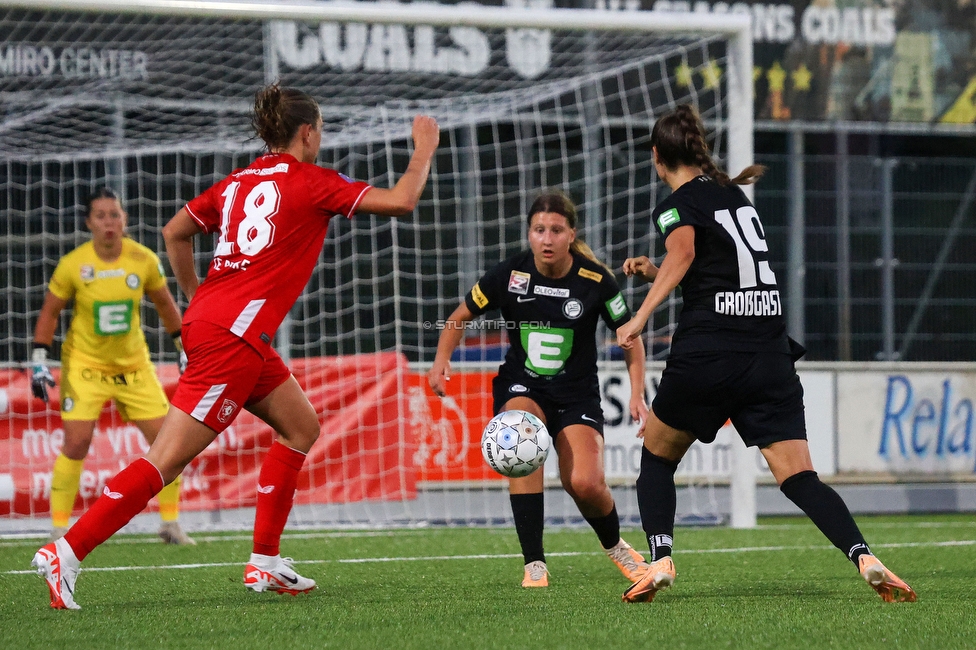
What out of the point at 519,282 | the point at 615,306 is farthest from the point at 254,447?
the point at 615,306

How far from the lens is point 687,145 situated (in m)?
4.82

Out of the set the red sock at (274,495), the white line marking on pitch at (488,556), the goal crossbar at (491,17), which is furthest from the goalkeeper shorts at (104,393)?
→ the red sock at (274,495)

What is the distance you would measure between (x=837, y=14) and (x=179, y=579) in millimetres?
11914

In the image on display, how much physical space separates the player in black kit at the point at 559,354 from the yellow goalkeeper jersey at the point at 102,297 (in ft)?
8.71

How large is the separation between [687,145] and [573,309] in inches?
50.5

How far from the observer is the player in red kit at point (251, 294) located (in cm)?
455

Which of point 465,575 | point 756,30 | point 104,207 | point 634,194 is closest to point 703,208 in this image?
point 465,575

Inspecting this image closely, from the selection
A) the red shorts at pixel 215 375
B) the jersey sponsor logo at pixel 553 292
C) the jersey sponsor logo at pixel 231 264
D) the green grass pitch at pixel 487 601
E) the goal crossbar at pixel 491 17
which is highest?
the goal crossbar at pixel 491 17

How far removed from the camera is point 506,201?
11484 millimetres

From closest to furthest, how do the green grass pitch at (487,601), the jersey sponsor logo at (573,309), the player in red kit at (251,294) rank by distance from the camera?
the green grass pitch at (487,601) < the player in red kit at (251,294) < the jersey sponsor logo at (573,309)

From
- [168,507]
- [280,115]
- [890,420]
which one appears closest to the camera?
[280,115]

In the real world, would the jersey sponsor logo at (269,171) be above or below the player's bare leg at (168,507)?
above

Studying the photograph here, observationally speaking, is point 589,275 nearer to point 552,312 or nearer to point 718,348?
point 552,312

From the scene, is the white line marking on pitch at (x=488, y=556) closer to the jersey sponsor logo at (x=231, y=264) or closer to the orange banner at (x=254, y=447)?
the jersey sponsor logo at (x=231, y=264)
